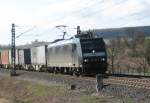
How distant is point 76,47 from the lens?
37.2 m

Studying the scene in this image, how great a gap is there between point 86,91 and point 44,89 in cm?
616

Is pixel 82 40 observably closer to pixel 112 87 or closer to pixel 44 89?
pixel 44 89

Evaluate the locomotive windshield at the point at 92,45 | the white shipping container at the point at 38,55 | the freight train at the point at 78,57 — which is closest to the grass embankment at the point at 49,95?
the freight train at the point at 78,57

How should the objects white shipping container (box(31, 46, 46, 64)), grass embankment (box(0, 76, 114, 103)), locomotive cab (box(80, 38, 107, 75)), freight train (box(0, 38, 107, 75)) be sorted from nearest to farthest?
grass embankment (box(0, 76, 114, 103)) < locomotive cab (box(80, 38, 107, 75)) < freight train (box(0, 38, 107, 75)) < white shipping container (box(31, 46, 46, 64))

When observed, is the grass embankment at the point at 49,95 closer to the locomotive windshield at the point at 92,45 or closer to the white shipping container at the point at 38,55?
the locomotive windshield at the point at 92,45

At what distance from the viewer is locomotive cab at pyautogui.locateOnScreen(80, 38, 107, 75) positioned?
3581 centimetres

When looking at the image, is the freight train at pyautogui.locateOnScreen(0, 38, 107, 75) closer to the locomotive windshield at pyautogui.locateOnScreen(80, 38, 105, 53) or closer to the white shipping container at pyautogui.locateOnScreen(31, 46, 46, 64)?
the locomotive windshield at pyautogui.locateOnScreen(80, 38, 105, 53)

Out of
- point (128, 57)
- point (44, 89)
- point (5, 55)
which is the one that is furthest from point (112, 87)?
point (5, 55)

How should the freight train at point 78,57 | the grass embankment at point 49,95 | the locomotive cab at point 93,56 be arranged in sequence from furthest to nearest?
1. the freight train at point 78,57
2. the locomotive cab at point 93,56
3. the grass embankment at point 49,95

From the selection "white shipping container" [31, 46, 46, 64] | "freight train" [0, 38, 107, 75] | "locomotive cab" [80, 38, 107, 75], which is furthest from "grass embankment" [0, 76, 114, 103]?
"white shipping container" [31, 46, 46, 64]

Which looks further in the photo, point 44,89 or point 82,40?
point 82,40

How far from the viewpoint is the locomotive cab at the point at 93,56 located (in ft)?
117

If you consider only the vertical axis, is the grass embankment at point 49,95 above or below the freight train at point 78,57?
below

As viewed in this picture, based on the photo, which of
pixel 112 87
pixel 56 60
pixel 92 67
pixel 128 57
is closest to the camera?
pixel 112 87
